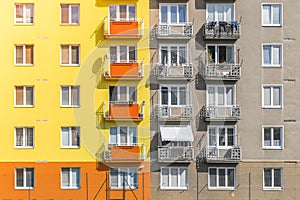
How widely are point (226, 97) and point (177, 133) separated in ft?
12.6

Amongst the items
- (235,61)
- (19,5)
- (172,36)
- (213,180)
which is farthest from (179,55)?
(19,5)

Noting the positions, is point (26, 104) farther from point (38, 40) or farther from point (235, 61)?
point (235, 61)

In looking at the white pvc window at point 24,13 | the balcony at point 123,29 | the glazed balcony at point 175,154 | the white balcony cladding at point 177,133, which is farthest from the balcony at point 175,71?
the white pvc window at point 24,13

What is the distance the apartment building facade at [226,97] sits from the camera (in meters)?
35.6

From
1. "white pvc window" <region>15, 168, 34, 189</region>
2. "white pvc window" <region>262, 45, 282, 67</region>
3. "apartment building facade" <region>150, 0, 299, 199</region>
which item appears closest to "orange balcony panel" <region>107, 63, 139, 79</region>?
"apartment building facade" <region>150, 0, 299, 199</region>

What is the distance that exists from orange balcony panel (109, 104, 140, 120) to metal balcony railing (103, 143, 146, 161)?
1725mm

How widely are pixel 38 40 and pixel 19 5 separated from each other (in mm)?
2516

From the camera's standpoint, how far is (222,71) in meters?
35.8

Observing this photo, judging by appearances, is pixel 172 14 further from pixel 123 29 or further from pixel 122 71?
pixel 122 71

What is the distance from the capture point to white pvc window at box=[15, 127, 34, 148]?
35.7 metres

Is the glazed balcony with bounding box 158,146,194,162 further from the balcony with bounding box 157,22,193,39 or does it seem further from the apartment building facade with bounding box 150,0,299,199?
the balcony with bounding box 157,22,193,39

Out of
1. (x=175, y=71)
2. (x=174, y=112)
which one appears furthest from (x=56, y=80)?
(x=174, y=112)

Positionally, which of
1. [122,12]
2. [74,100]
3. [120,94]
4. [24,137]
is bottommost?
[24,137]

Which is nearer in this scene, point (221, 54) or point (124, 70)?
point (124, 70)
